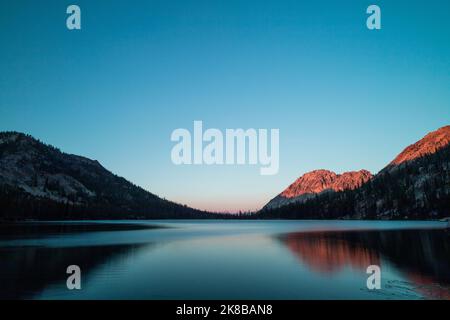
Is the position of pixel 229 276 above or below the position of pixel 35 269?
below

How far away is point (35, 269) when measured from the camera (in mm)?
37781

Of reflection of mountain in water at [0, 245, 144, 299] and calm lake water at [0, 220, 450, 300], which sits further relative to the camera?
reflection of mountain in water at [0, 245, 144, 299]

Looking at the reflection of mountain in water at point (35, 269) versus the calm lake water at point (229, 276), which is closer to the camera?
the calm lake water at point (229, 276)

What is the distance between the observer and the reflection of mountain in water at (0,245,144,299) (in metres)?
28.0

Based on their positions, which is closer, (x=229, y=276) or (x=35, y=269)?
(x=229, y=276)

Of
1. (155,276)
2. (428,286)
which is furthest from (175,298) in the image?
(428,286)

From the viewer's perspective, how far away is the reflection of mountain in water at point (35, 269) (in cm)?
2803

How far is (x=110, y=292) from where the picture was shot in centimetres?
2788
